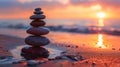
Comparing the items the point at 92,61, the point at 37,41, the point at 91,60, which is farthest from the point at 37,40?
the point at 92,61

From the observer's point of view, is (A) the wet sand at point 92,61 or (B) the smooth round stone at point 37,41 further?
(B) the smooth round stone at point 37,41

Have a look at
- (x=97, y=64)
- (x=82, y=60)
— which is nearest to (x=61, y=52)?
(x=82, y=60)

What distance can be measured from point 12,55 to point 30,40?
3.38ft

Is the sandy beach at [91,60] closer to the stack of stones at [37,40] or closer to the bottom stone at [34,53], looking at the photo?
the bottom stone at [34,53]

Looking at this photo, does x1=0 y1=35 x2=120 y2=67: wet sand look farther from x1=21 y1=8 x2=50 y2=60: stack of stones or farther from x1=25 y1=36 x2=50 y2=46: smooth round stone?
x1=25 y1=36 x2=50 y2=46: smooth round stone

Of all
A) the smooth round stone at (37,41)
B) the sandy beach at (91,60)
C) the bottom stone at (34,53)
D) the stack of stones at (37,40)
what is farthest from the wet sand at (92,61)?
the smooth round stone at (37,41)

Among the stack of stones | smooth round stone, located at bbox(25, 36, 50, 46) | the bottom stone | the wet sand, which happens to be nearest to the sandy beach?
the wet sand

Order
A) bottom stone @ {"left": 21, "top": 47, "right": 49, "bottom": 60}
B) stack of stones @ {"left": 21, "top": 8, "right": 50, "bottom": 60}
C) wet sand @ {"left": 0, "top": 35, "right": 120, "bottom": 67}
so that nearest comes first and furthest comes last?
wet sand @ {"left": 0, "top": 35, "right": 120, "bottom": 67}
bottom stone @ {"left": 21, "top": 47, "right": 49, "bottom": 60}
stack of stones @ {"left": 21, "top": 8, "right": 50, "bottom": 60}

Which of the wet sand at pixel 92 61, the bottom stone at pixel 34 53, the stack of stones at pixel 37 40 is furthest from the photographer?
the stack of stones at pixel 37 40

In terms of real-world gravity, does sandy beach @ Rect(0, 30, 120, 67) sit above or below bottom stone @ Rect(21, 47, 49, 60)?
below

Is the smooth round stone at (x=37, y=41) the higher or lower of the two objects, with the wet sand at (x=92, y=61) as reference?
higher

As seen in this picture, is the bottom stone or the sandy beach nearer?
the sandy beach

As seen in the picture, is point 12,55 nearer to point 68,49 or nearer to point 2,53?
point 2,53

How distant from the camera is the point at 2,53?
15484mm
